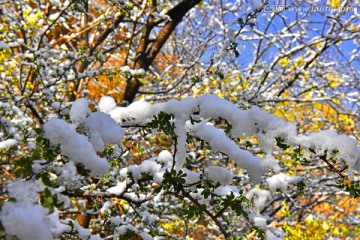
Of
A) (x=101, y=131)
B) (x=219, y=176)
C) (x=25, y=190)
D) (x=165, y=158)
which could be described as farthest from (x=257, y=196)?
(x=25, y=190)

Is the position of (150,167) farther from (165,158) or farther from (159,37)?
(159,37)

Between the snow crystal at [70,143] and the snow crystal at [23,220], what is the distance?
213 mm

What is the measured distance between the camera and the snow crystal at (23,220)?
2.39 ft

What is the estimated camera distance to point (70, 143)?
3.14 ft

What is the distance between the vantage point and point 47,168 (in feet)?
2.77

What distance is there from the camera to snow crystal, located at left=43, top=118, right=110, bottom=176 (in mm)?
947

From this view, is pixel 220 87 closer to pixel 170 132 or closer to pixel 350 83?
pixel 350 83

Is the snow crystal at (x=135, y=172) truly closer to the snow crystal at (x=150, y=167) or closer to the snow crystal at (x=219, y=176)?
the snow crystal at (x=150, y=167)

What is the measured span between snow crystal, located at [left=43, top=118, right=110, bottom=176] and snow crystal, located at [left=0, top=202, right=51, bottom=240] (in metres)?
0.21

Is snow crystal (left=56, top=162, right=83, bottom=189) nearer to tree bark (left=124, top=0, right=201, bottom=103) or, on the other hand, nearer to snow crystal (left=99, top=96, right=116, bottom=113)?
snow crystal (left=99, top=96, right=116, bottom=113)

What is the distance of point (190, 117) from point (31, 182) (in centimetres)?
59

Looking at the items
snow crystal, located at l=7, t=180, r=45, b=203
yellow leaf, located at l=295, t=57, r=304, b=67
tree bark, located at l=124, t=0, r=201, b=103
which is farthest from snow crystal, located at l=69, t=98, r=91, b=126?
yellow leaf, located at l=295, t=57, r=304, b=67

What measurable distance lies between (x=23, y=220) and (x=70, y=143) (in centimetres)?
27

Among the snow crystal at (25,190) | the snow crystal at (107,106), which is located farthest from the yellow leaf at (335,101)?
the snow crystal at (25,190)
